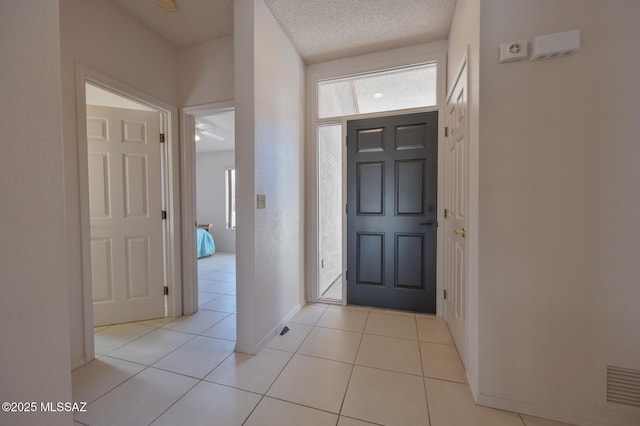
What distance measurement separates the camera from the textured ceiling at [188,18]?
1.99 m

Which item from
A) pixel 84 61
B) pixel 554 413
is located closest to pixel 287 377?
pixel 554 413

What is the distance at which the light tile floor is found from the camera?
4.26 ft

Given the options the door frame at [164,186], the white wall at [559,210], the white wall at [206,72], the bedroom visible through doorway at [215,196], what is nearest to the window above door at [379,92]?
the white wall at [206,72]

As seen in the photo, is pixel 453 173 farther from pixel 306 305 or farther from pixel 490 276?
pixel 306 305

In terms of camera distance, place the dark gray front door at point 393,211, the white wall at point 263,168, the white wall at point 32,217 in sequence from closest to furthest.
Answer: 1. the white wall at point 32,217
2. the white wall at point 263,168
3. the dark gray front door at point 393,211

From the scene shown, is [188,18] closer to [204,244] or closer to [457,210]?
[457,210]

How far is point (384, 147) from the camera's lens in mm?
2592

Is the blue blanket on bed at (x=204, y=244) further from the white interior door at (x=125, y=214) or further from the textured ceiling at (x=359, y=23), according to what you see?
the textured ceiling at (x=359, y=23)

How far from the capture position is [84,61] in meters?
1.78

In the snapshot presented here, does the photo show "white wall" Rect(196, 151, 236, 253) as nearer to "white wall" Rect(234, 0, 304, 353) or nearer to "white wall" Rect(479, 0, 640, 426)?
"white wall" Rect(234, 0, 304, 353)

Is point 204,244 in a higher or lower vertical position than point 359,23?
lower


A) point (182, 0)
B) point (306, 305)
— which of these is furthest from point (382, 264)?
point (182, 0)

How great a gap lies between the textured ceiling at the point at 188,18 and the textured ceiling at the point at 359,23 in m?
0.45

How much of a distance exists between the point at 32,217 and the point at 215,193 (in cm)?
608
